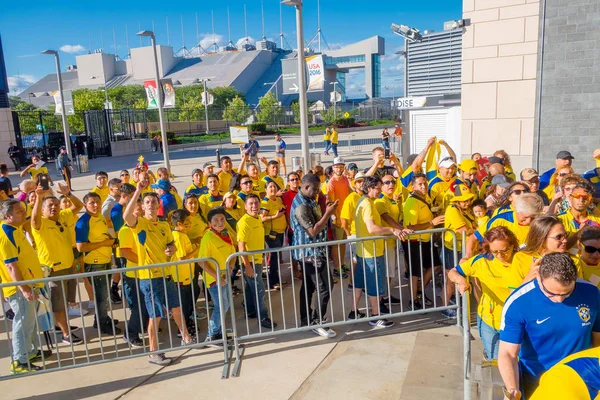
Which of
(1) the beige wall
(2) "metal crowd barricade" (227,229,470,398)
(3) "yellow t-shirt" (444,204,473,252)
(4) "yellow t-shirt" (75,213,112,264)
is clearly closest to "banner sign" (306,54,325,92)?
(1) the beige wall

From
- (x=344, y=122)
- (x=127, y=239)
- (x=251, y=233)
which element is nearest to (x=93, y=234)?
(x=127, y=239)

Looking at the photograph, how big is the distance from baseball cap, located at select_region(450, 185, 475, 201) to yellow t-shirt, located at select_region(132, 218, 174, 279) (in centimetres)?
355

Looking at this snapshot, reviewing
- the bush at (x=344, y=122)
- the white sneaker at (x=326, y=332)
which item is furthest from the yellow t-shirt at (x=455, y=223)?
the bush at (x=344, y=122)

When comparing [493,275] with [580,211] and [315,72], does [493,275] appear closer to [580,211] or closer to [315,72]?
[580,211]

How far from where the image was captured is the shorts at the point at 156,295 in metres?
5.13

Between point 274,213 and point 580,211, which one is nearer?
point 580,211

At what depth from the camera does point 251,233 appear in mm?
5613

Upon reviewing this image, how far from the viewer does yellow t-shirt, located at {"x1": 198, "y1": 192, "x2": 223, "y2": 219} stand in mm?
7164

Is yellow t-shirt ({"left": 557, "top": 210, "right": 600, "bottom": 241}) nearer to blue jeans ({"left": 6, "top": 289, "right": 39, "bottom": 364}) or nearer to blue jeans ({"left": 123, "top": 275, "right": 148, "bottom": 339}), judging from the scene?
blue jeans ({"left": 123, "top": 275, "right": 148, "bottom": 339})

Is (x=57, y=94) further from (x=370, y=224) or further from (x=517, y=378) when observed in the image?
(x=517, y=378)

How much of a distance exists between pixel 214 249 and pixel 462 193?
3445 mm

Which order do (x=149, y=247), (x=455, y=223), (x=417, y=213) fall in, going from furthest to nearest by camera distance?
(x=417, y=213) < (x=455, y=223) < (x=149, y=247)

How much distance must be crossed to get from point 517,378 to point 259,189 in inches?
239

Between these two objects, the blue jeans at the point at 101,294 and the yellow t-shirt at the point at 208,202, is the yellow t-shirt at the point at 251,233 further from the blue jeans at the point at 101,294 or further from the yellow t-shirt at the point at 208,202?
the blue jeans at the point at 101,294
